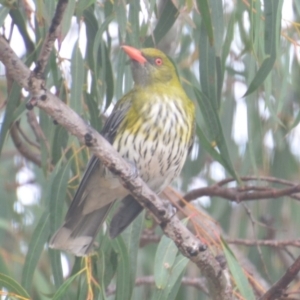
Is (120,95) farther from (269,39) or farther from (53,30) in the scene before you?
(53,30)

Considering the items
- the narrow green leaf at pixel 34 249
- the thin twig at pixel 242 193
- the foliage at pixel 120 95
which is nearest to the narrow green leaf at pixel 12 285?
the foliage at pixel 120 95

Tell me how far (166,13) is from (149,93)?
479 mm

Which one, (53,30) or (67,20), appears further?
(67,20)

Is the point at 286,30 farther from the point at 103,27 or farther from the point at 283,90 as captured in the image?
the point at 103,27

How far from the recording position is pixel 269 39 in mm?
2855

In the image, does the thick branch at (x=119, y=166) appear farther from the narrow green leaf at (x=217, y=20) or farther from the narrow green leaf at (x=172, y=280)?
the narrow green leaf at (x=217, y=20)

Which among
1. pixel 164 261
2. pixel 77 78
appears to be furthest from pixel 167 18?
pixel 164 261

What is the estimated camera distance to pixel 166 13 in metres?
3.18

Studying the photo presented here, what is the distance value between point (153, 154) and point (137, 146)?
7 centimetres

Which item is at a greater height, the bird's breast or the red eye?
the red eye

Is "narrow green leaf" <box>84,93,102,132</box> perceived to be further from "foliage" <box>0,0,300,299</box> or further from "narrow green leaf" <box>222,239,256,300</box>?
"narrow green leaf" <box>222,239,256,300</box>

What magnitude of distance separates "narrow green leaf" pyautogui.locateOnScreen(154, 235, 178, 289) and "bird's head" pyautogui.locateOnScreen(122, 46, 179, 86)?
0.83 metres

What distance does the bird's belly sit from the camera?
337 centimetres

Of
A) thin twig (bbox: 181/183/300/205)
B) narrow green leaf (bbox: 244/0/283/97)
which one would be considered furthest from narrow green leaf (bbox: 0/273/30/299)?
thin twig (bbox: 181/183/300/205)
